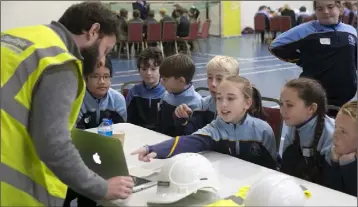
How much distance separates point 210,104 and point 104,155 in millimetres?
1450

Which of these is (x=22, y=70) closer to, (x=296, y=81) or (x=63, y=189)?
(x=63, y=189)

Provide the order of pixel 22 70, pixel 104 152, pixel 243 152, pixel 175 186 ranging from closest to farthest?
pixel 22 70
pixel 175 186
pixel 104 152
pixel 243 152

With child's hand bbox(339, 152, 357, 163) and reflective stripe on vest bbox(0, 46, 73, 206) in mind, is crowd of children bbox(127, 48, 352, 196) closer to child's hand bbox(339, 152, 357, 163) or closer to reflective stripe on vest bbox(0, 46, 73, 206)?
child's hand bbox(339, 152, 357, 163)

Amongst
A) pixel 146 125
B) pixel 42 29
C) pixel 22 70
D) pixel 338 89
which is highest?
pixel 42 29

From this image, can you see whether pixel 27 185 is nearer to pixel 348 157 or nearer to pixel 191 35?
pixel 348 157

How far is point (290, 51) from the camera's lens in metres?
4.00

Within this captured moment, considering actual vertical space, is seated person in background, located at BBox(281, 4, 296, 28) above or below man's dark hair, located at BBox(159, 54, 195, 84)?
below

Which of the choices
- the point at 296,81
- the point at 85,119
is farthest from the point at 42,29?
the point at 85,119

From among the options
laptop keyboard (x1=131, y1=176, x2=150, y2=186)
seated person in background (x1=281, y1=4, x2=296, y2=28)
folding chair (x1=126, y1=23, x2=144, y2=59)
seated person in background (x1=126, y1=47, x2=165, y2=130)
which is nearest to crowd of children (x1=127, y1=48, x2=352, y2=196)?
laptop keyboard (x1=131, y1=176, x2=150, y2=186)

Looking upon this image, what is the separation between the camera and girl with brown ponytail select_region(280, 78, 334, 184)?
7.83ft

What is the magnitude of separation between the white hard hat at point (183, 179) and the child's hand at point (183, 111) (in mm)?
1229

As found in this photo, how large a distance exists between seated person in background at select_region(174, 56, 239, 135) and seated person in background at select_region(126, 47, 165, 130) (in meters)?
0.52

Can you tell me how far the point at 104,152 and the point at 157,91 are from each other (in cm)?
182

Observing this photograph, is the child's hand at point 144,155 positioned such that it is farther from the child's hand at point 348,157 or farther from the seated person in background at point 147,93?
the seated person in background at point 147,93
